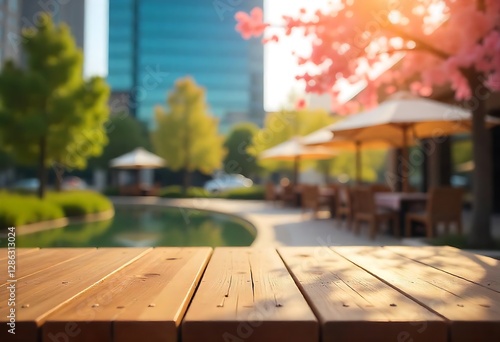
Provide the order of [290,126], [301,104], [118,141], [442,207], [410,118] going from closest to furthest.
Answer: [301,104]
[442,207]
[410,118]
[290,126]
[118,141]

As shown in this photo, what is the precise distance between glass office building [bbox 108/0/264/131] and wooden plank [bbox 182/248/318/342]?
62521mm

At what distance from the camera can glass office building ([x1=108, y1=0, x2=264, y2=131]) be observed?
63219 millimetres

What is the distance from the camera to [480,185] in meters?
6.45

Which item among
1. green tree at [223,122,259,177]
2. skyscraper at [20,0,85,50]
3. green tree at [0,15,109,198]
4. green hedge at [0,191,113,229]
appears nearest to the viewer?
green hedge at [0,191,113,229]

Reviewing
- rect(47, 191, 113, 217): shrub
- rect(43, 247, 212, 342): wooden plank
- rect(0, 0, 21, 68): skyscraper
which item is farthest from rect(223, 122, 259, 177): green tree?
rect(43, 247, 212, 342): wooden plank

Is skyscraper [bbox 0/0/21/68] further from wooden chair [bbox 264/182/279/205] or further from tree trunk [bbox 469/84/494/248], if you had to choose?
tree trunk [bbox 469/84/494/248]

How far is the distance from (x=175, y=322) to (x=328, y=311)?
1.48 feet

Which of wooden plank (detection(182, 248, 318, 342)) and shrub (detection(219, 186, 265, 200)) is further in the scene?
shrub (detection(219, 186, 265, 200))

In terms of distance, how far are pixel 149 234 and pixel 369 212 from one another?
19.0ft

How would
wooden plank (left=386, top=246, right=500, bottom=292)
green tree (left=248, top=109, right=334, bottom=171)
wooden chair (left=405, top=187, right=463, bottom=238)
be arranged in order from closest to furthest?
1. wooden plank (left=386, top=246, right=500, bottom=292)
2. wooden chair (left=405, top=187, right=463, bottom=238)
3. green tree (left=248, top=109, right=334, bottom=171)

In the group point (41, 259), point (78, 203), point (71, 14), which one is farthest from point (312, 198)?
point (71, 14)

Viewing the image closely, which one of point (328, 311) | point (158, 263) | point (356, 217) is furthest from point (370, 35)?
point (328, 311)

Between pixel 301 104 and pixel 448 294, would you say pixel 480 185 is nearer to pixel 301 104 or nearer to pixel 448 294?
pixel 301 104

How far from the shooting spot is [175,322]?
1258 millimetres
